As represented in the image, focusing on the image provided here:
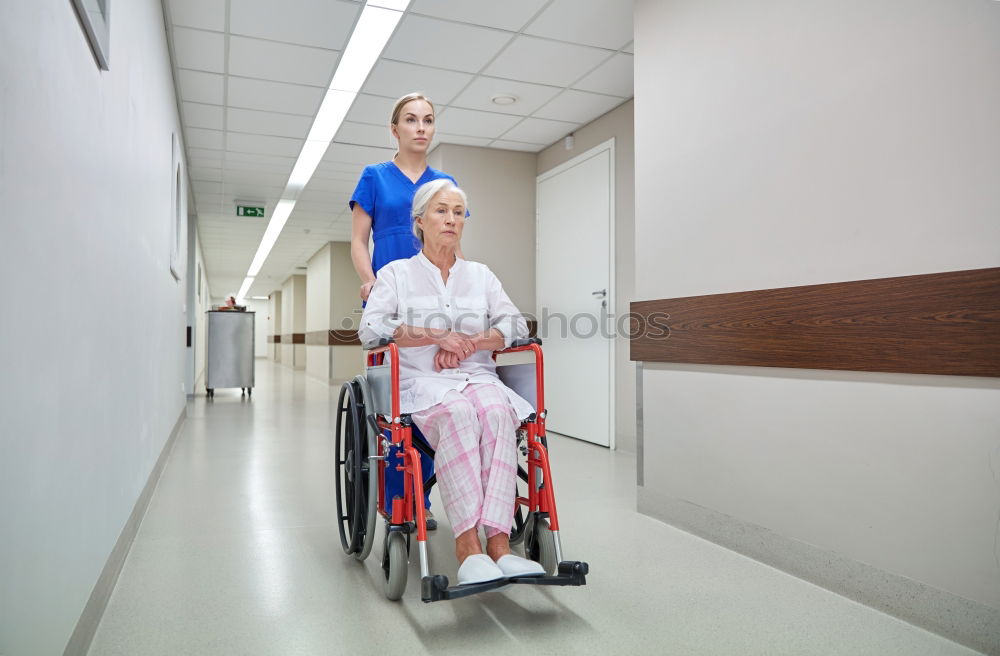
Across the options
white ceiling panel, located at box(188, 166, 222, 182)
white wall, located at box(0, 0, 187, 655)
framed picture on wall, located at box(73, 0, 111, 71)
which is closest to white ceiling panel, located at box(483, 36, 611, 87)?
white wall, located at box(0, 0, 187, 655)

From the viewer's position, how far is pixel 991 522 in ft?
5.64

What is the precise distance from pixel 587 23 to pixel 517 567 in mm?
3171

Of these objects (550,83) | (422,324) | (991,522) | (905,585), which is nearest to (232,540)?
(422,324)

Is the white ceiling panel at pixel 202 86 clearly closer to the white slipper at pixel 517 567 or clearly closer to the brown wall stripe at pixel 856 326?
the brown wall stripe at pixel 856 326

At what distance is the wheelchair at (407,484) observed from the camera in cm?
178

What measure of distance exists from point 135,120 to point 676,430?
258 centimetres

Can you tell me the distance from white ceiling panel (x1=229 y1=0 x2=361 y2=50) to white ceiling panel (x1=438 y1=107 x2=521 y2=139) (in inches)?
54.7

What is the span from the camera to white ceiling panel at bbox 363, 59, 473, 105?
4.42 meters

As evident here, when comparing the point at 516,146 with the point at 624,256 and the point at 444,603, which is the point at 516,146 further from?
the point at 444,603

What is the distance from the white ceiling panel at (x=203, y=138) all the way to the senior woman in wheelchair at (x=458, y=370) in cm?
437

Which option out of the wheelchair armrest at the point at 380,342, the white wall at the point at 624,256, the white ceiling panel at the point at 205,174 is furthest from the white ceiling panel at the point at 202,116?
the wheelchair armrest at the point at 380,342

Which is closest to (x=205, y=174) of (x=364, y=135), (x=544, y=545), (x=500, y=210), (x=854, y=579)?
(x=364, y=135)

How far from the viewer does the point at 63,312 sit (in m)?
1.36

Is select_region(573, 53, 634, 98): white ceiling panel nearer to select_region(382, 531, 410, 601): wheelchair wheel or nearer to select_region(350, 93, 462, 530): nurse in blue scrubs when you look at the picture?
select_region(350, 93, 462, 530): nurse in blue scrubs
